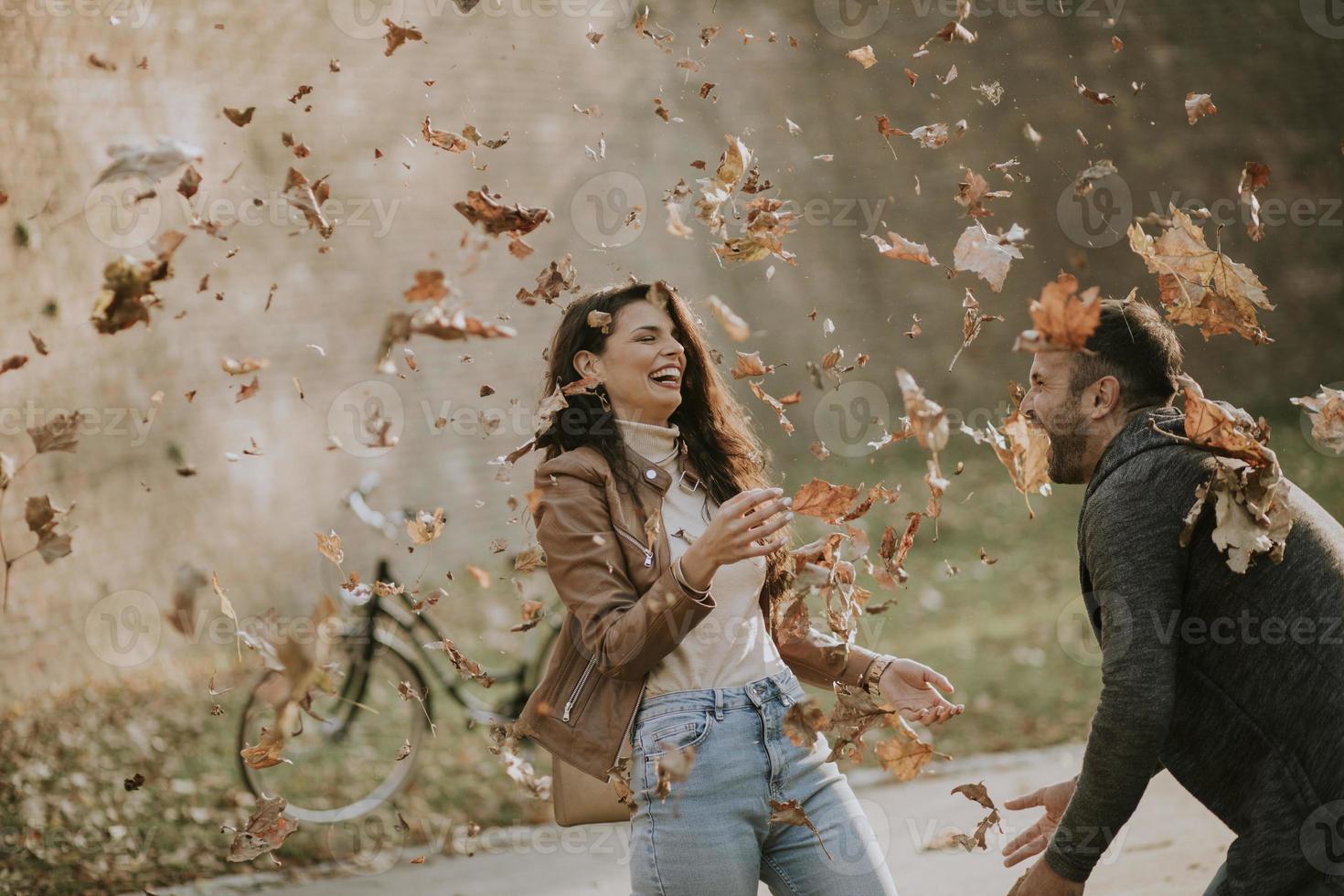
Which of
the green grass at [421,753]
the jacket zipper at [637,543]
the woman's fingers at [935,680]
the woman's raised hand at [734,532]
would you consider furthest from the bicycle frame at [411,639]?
the woman's raised hand at [734,532]

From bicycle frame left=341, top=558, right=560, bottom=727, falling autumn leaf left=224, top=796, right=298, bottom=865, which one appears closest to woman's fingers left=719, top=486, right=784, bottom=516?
falling autumn leaf left=224, top=796, right=298, bottom=865

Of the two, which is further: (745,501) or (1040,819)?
(1040,819)

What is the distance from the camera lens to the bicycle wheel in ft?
20.1

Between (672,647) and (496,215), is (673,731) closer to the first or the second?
(672,647)

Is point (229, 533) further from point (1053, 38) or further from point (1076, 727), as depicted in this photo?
point (1053, 38)

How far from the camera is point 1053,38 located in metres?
11.8

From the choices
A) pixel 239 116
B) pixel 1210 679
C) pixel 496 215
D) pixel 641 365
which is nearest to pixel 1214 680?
pixel 1210 679

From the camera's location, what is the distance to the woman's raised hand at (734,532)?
7.72 ft

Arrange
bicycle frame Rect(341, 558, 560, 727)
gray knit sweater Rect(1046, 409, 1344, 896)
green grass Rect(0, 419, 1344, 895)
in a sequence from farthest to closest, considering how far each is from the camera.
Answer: bicycle frame Rect(341, 558, 560, 727) → green grass Rect(0, 419, 1344, 895) → gray knit sweater Rect(1046, 409, 1344, 896)

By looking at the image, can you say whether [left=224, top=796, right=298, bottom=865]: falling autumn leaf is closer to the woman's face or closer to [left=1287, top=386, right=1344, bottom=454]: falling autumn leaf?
the woman's face

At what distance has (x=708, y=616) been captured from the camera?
2.66 m

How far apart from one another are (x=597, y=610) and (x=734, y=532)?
339mm

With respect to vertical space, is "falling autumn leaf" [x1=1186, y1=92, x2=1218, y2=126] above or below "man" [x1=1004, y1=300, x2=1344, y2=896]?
above

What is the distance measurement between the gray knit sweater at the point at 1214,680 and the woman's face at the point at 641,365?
0.94 metres
